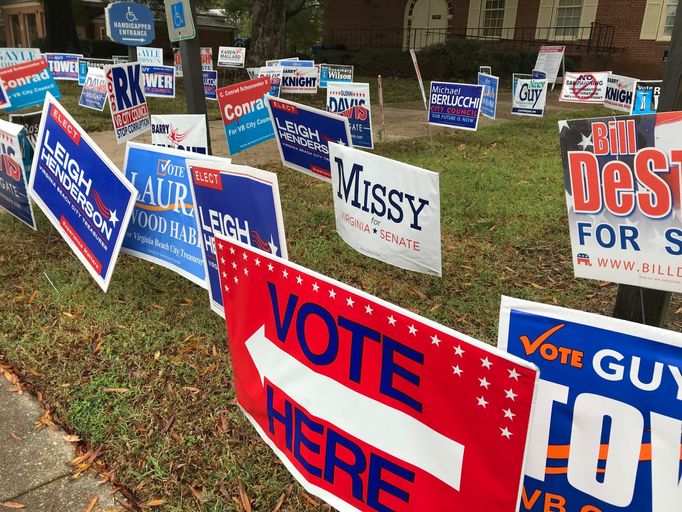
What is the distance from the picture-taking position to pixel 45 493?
2.52 m

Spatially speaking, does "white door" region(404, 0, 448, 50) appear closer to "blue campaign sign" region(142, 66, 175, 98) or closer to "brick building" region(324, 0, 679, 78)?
"brick building" region(324, 0, 679, 78)

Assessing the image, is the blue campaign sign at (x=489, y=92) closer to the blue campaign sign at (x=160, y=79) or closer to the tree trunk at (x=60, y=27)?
the blue campaign sign at (x=160, y=79)

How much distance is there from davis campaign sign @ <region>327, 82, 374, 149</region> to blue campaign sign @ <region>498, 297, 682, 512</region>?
5.75 m

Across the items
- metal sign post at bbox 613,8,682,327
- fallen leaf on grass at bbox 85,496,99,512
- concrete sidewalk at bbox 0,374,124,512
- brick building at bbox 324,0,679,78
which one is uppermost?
brick building at bbox 324,0,679,78

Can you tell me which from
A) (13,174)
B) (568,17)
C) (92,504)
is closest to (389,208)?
(92,504)

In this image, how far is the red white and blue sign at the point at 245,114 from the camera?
20.6ft

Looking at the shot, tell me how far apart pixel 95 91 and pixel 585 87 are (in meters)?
11.6

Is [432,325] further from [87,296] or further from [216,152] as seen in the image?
[216,152]

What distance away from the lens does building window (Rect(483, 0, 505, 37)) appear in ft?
85.9

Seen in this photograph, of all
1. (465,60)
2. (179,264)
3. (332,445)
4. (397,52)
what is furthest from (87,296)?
(397,52)

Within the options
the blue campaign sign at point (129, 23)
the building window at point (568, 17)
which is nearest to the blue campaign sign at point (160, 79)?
the blue campaign sign at point (129, 23)

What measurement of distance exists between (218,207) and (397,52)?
25457mm

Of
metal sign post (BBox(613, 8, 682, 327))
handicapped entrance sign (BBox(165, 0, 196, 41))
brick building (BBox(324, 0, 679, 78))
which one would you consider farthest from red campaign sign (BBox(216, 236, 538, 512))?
brick building (BBox(324, 0, 679, 78))

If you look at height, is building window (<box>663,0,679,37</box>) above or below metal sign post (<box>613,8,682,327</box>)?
above
